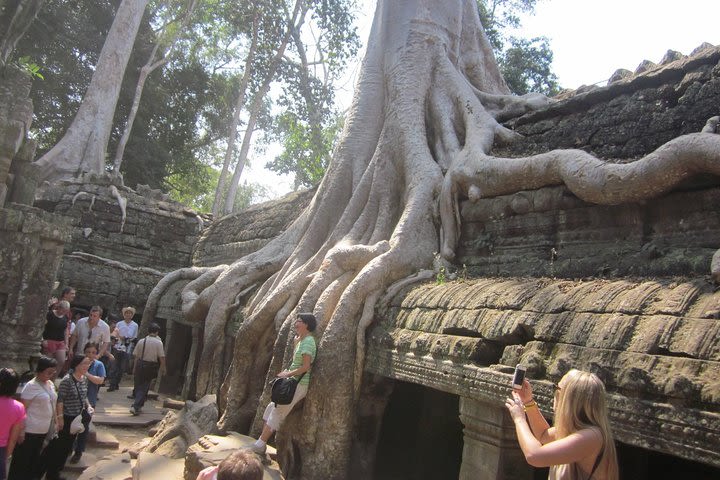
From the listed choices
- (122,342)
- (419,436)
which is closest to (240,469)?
(419,436)

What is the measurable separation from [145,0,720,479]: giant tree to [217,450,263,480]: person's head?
7.96 feet

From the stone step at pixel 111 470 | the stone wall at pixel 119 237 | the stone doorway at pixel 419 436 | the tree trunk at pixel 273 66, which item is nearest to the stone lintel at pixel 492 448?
the stone doorway at pixel 419 436

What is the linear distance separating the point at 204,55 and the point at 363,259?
20.2 meters

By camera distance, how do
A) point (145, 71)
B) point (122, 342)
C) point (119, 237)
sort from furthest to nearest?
point (145, 71), point (119, 237), point (122, 342)

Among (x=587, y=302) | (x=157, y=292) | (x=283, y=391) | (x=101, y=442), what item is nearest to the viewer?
(x=587, y=302)

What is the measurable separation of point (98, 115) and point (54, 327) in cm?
1056

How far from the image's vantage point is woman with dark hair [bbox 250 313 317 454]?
4.23m

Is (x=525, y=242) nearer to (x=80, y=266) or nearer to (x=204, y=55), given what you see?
(x=80, y=266)

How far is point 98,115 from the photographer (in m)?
15.8

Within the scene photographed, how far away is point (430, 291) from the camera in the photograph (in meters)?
4.16

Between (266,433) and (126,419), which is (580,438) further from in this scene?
(126,419)

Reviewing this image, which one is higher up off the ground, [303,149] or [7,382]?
[303,149]

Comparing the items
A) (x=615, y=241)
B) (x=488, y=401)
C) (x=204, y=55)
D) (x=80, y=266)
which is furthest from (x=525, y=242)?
(x=204, y=55)

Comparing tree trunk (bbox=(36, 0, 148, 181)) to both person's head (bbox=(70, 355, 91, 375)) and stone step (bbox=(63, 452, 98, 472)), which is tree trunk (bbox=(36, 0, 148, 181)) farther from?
person's head (bbox=(70, 355, 91, 375))
